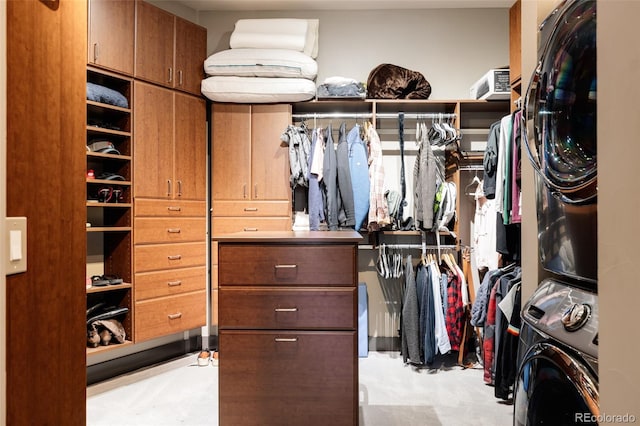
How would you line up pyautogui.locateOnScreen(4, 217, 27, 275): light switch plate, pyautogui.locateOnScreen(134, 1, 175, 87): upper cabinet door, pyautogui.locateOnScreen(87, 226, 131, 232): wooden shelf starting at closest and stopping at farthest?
pyautogui.locateOnScreen(4, 217, 27, 275): light switch plate < pyautogui.locateOnScreen(87, 226, 131, 232): wooden shelf < pyautogui.locateOnScreen(134, 1, 175, 87): upper cabinet door

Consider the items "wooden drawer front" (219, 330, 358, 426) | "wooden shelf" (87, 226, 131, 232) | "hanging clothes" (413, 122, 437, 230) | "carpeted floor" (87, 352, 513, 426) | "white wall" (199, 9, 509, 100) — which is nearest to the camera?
"wooden drawer front" (219, 330, 358, 426)

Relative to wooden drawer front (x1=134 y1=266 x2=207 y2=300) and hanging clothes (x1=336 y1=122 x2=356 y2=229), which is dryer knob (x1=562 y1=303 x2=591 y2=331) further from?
wooden drawer front (x1=134 y1=266 x2=207 y2=300)

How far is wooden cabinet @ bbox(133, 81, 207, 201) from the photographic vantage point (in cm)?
288

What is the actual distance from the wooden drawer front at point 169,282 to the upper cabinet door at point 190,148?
568mm

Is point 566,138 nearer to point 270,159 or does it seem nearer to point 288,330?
point 288,330

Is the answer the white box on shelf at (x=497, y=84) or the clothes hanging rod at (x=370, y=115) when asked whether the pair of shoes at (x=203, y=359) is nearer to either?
the clothes hanging rod at (x=370, y=115)

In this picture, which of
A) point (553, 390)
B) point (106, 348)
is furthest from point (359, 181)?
point (553, 390)

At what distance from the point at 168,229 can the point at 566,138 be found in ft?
8.76

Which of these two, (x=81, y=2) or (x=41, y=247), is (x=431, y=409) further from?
(x=81, y=2)

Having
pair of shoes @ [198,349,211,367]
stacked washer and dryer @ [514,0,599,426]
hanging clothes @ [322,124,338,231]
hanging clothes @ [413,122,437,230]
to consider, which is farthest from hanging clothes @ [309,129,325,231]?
stacked washer and dryer @ [514,0,599,426]

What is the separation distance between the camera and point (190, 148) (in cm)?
319

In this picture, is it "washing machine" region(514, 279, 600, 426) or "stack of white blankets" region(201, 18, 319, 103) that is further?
"stack of white blankets" region(201, 18, 319, 103)

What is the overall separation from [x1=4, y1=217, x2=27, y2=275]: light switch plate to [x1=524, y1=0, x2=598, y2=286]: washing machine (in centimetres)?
113

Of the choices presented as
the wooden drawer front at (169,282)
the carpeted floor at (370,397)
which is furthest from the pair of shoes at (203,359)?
the wooden drawer front at (169,282)
